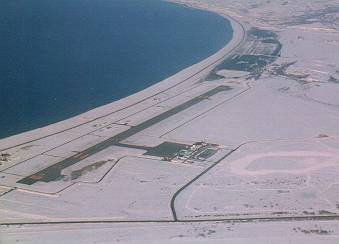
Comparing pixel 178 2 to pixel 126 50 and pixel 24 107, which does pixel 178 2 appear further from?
pixel 24 107

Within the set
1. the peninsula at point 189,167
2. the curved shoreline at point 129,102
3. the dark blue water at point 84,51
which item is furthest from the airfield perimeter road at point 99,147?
the dark blue water at point 84,51

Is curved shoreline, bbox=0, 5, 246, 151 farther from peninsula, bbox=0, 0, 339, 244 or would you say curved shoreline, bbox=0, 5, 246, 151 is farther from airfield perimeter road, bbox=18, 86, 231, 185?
airfield perimeter road, bbox=18, 86, 231, 185

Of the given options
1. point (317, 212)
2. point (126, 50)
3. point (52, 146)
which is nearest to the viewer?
point (317, 212)

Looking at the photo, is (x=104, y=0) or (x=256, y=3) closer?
(x=104, y=0)

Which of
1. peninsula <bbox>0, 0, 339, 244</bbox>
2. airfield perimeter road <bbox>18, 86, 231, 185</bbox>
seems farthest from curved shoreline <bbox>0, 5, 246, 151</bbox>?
airfield perimeter road <bbox>18, 86, 231, 185</bbox>

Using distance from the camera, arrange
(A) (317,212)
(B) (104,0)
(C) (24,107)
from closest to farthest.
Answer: (A) (317,212) < (C) (24,107) < (B) (104,0)

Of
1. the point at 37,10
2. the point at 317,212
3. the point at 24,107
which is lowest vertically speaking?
the point at 317,212

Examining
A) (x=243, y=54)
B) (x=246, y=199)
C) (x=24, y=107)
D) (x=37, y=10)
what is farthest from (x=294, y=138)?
(x=37, y=10)
